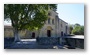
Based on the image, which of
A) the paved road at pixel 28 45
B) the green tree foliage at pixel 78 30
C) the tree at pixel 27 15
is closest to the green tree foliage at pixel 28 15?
the tree at pixel 27 15

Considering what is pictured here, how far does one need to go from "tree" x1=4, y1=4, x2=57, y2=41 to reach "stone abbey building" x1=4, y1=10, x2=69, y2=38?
0.09 meters

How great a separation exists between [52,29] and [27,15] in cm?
65

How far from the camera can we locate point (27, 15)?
497 cm

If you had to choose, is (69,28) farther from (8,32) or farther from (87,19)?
(8,32)

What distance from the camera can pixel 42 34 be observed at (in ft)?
16.3

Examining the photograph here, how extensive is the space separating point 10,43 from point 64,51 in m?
1.22

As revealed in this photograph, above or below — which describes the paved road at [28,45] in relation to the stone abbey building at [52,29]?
below

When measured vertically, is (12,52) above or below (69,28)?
below

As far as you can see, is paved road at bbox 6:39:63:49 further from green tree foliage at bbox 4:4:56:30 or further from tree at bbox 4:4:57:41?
green tree foliage at bbox 4:4:56:30

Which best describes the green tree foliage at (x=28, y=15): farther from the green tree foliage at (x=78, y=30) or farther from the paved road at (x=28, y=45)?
the green tree foliage at (x=78, y=30)

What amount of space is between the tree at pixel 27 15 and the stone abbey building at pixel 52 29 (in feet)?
0.30

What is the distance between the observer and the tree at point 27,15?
4.93 metres

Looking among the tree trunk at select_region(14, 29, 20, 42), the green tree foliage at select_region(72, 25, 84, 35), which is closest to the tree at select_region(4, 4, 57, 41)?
the tree trunk at select_region(14, 29, 20, 42)

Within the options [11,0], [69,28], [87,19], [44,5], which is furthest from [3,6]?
[87,19]
